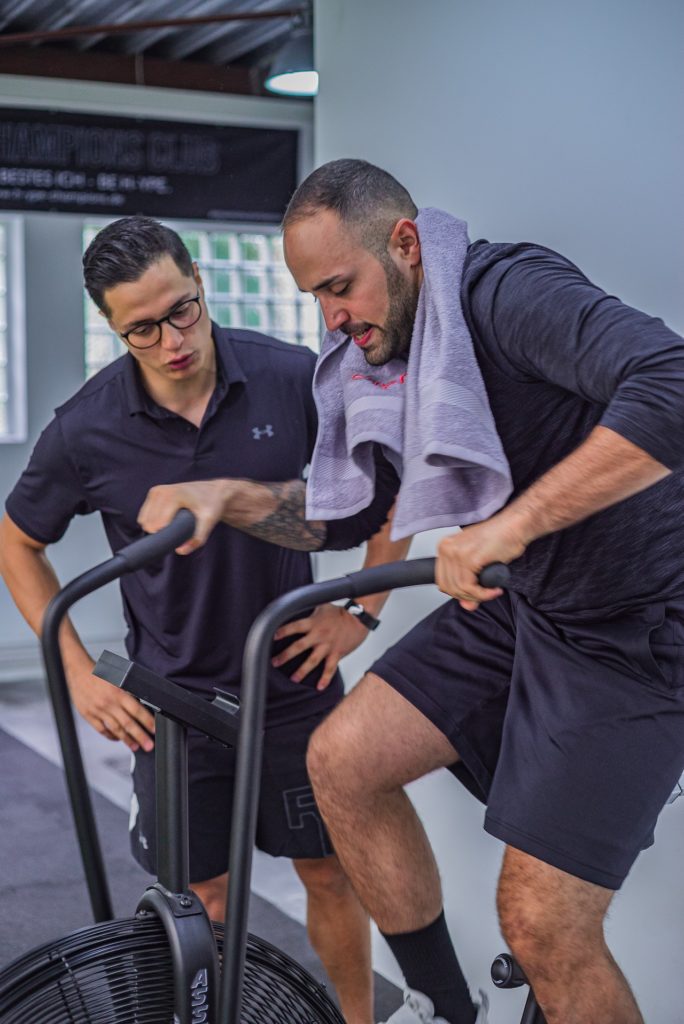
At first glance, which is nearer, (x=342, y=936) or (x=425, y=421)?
(x=425, y=421)

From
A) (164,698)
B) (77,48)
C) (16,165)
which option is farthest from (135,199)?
(164,698)

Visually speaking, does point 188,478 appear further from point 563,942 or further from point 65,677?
point 563,942

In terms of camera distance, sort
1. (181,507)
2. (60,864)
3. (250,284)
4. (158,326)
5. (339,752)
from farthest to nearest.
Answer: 1. (250,284)
2. (60,864)
3. (158,326)
4. (339,752)
5. (181,507)

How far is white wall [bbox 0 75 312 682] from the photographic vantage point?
6719 mm

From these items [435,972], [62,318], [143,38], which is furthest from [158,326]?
[143,38]

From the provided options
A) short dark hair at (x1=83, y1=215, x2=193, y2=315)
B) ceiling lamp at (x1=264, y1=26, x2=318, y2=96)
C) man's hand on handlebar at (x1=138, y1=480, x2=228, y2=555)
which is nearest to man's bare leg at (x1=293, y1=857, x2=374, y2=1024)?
man's hand on handlebar at (x1=138, y1=480, x2=228, y2=555)

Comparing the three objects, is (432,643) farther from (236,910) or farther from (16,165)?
(16,165)

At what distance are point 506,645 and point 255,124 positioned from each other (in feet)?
17.9

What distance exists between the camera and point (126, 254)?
222cm

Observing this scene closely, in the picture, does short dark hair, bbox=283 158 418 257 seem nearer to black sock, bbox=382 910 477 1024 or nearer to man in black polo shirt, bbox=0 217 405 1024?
man in black polo shirt, bbox=0 217 405 1024

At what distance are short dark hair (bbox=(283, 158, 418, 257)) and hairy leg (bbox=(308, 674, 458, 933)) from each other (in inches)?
28.9

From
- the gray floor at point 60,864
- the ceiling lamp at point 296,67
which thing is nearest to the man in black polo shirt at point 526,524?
the gray floor at point 60,864

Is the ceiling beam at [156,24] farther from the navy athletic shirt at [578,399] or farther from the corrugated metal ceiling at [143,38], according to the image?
the navy athletic shirt at [578,399]

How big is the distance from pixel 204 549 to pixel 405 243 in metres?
0.80
